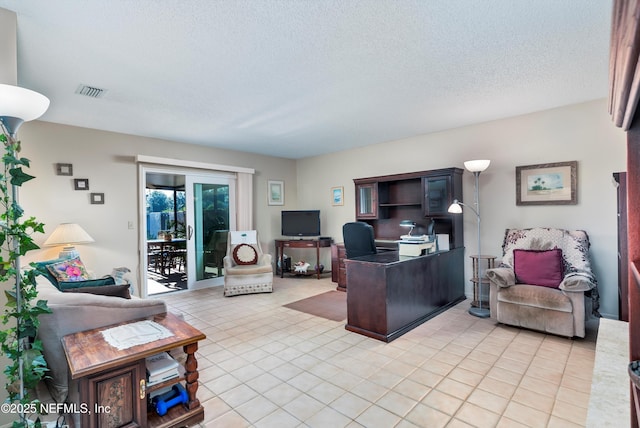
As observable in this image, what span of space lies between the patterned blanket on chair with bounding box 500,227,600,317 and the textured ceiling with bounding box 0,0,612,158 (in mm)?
1464

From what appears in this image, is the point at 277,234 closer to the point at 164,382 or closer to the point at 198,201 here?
the point at 198,201

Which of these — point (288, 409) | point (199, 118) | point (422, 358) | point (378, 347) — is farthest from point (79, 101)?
point (422, 358)

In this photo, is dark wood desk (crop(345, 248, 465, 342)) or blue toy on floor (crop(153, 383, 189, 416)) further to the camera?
dark wood desk (crop(345, 248, 465, 342))

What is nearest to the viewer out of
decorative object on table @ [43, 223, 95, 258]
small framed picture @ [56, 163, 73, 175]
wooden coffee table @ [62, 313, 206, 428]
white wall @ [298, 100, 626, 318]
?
wooden coffee table @ [62, 313, 206, 428]

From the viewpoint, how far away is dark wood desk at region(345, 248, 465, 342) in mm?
2984

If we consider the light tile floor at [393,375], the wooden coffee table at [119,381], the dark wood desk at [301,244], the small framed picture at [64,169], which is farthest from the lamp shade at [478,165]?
the small framed picture at [64,169]

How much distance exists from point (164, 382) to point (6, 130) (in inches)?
59.7

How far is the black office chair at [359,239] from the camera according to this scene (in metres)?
3.81

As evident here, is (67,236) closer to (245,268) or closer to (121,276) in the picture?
(121,276)

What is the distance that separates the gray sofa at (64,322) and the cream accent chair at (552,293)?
11.2ft

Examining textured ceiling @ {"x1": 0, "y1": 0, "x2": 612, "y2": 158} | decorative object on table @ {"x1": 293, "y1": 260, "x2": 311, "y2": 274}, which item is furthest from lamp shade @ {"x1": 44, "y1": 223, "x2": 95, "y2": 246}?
decorative object on table @ {"x1": 293, "y1": 260, "x2": 311, "y2": 274}

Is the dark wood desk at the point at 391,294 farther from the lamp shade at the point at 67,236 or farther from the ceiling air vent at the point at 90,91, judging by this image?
the lamp shade at the point at 67,236

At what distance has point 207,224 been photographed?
5.52 meters

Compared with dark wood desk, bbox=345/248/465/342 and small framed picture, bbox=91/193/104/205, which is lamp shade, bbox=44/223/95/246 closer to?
small framed picture, bbox=91/193/104/205
